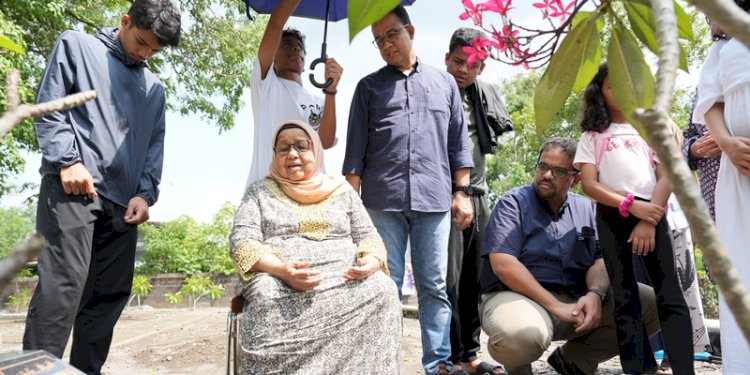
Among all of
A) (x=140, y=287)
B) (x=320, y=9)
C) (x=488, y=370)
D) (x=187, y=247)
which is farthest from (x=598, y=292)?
(x=187, y=247)

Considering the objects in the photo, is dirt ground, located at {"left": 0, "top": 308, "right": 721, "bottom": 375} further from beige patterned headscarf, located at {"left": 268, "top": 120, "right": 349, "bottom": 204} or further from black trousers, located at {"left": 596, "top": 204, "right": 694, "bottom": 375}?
beige patterned headscarf, located at {"left": 268, "top": 120, "right": 349, "bottom": 204}

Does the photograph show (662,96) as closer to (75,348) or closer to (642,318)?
(75,348)

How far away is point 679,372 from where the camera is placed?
10.2ft

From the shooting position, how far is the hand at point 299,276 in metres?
2.90

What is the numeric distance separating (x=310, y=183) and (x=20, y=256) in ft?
9.69

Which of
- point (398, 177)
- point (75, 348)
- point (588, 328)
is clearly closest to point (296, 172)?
point (398, 177)

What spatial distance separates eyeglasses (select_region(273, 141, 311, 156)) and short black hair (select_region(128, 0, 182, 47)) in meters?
0.65

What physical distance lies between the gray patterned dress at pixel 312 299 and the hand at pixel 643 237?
110 cm

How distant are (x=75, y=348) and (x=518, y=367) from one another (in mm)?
1951

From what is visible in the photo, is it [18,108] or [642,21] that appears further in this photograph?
[642,21]

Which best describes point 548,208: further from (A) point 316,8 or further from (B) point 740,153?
(A) point 316,8

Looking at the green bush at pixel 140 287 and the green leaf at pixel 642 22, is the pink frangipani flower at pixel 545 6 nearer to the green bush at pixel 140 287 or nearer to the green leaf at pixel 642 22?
the green leaf at pixel 642 22

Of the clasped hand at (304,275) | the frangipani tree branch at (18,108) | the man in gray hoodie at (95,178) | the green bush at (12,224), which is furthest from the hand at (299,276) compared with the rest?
the green bush at (12,224)

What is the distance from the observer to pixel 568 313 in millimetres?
3402
